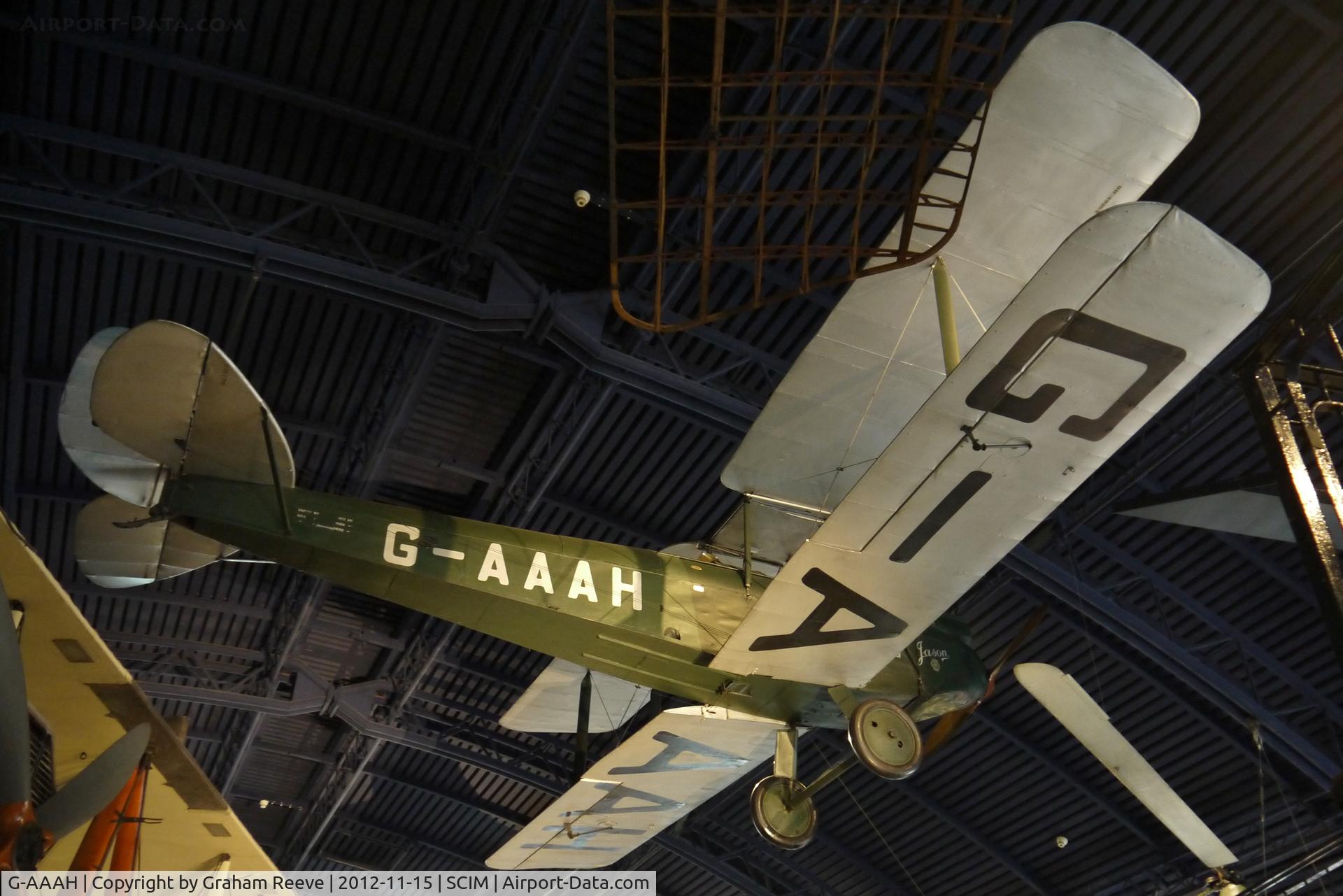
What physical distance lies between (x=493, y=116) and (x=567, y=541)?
399 centimetres

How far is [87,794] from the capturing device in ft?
15.4

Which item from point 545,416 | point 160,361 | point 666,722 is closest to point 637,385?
point 545,416

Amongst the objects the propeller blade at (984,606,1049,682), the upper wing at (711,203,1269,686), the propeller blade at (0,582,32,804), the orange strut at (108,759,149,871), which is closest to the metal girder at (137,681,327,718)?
the orange strut at (108,759,149,871)

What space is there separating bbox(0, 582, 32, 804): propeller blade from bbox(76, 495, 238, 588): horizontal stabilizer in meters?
2.13

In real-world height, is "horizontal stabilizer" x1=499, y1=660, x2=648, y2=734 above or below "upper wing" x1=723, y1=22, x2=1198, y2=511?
below

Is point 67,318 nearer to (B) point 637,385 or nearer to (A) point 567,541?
(B) point 637,385

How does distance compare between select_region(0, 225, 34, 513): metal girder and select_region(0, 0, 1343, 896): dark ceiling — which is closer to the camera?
select_region(0, 0, 1343, 896): dark ceiling

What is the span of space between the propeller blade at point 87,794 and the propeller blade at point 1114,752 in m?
5.88

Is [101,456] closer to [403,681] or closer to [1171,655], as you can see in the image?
[403,681]

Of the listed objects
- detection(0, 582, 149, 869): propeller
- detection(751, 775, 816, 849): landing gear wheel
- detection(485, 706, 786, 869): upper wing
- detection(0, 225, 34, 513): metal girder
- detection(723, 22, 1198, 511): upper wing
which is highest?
detection(0, 225, 34, 513): metal girder

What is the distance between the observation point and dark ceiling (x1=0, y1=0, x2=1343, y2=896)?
8477mm

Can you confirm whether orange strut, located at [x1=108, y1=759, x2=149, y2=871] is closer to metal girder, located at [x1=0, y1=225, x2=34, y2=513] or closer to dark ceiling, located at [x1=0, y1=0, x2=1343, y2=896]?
dark ceiling, located at [x1=0, y1=0, x2=1343, y2=896]

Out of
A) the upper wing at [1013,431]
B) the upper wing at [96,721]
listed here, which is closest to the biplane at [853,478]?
the upper wing at [1013,431]

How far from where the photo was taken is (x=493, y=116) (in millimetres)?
8898
